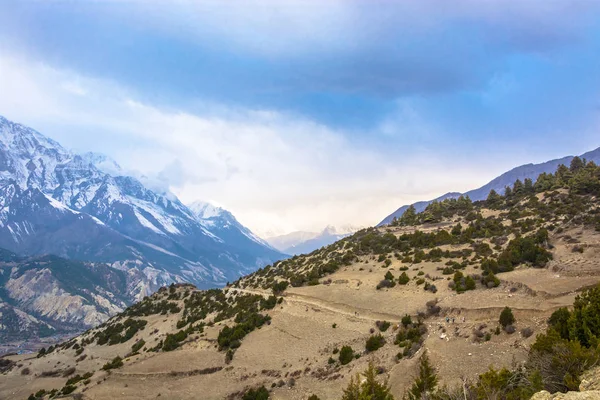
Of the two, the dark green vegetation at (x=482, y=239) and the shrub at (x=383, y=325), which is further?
the dark green vegetation at (x=482, y=239)

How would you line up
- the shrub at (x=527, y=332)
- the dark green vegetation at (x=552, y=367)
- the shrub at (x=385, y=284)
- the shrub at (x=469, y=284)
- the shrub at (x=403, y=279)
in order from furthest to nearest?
1. the shrub at (x=385, y=284)
2. the shrub at (x=403, y=279)
3. the shrub at (x=469, y=284)
4. the shrub at (x=527, y=332)
5. the dark green vegetation at (x=552, y=367)

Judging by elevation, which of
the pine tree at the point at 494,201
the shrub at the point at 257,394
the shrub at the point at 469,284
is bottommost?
the shrub at the point at 257,394

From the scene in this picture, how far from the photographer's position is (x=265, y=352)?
3619 cm

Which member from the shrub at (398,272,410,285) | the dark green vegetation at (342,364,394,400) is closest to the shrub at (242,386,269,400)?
→ the dark green vegetation at (342,364,394,400)

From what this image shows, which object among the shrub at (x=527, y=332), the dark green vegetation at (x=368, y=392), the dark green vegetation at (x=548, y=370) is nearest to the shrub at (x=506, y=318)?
the shrub at (x=527, y=332)

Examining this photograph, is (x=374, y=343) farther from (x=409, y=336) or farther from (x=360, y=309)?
(x=360, y=309)

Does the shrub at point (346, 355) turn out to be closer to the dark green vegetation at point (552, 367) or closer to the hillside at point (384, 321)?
the hillside at point (384, 321)

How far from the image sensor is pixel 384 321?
111ft

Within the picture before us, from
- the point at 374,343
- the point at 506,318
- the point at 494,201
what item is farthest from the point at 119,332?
the point at 494,201

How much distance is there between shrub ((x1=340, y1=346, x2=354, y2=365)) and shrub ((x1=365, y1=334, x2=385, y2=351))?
1380 mm

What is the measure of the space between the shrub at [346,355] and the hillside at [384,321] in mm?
105

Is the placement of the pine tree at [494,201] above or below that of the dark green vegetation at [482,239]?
above

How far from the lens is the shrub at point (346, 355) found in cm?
2948

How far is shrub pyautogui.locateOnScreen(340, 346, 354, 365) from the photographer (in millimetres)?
29484
